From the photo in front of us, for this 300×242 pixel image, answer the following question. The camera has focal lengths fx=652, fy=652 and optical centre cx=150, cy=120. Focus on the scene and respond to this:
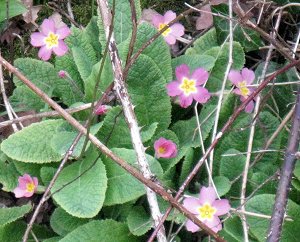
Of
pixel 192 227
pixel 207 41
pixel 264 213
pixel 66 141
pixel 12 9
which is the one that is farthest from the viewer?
pixel 12 9

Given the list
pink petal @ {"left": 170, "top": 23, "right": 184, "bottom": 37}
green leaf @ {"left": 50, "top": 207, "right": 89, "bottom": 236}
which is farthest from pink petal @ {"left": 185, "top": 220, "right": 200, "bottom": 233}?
pink petal @ {"left": 170, "top": 23, "right": 184, "bottom": 37}

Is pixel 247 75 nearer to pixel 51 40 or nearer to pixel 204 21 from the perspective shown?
pixel 204 21

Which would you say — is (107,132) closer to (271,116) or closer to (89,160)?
(89,160)

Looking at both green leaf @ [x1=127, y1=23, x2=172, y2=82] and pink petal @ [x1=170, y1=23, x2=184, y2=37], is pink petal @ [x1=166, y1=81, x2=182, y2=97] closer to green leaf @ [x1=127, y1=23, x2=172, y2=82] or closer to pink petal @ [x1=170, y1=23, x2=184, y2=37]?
green leaf @ [x1=127, y1=23, x2=172, y2=82]

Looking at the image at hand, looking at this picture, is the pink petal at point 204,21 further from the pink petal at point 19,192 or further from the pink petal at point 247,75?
the pink petal at point 19,192

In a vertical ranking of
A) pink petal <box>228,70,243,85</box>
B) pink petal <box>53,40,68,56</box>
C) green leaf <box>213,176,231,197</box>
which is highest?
pink petal <box>53,40,68,56</box>

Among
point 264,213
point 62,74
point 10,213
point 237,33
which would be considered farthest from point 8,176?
point 237,33
